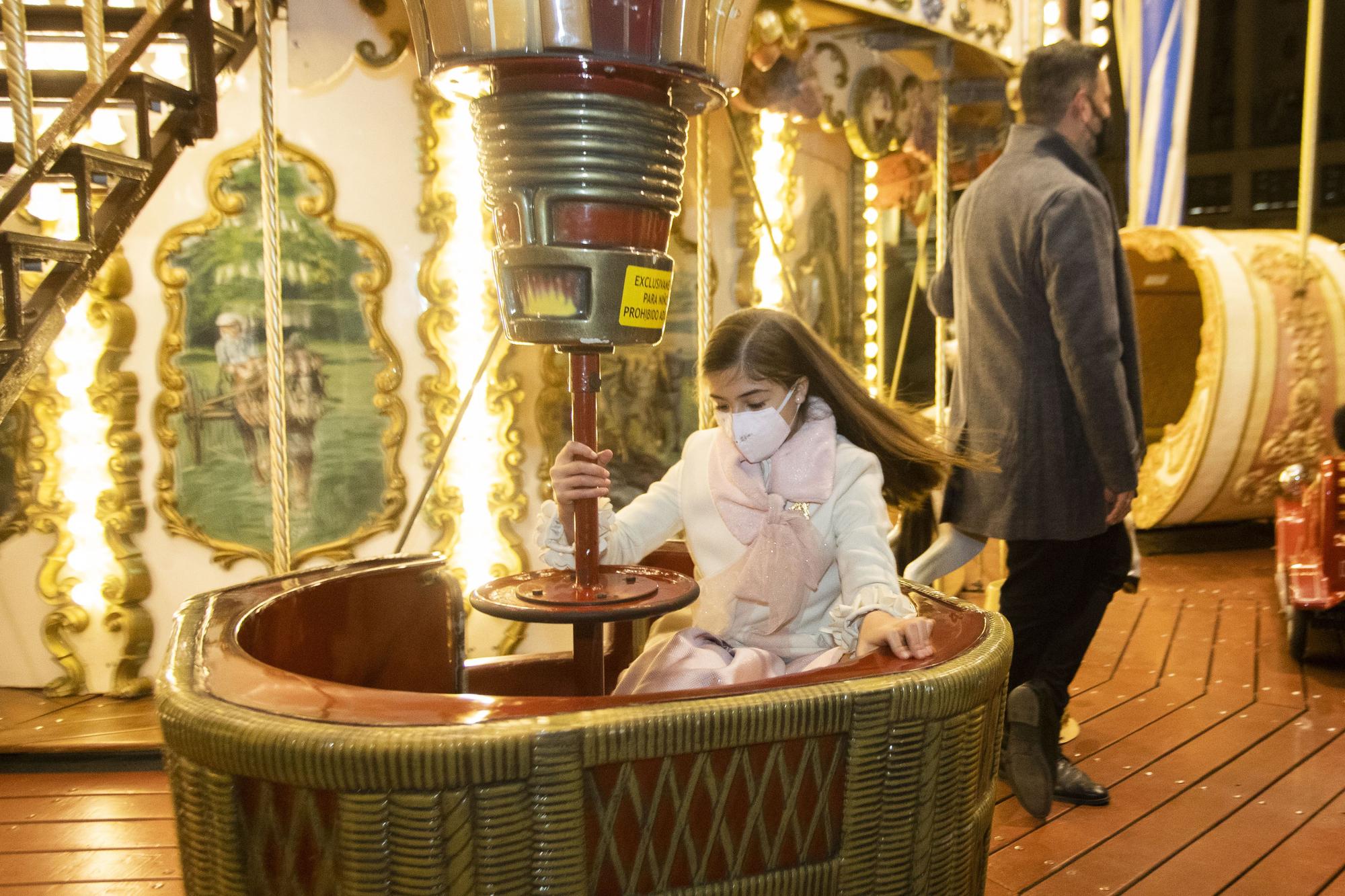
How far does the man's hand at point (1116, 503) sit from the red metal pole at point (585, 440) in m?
1.31

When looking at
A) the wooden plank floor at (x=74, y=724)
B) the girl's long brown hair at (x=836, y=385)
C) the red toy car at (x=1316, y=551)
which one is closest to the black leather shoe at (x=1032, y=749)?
the girl's long brown hair at (x=836, y=385)

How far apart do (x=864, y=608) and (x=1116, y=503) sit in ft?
3.53

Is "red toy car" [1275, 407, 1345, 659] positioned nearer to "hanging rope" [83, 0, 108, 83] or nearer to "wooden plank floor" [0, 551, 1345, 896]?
"wooden plank floor" [0, 551, 1345, 896]

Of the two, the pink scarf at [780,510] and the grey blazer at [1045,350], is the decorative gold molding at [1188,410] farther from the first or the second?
the pink scarf at [780,510]

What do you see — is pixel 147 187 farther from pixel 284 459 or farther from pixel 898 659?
pixel 898 659

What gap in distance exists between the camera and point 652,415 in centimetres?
373

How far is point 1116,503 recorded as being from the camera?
93.7 inches

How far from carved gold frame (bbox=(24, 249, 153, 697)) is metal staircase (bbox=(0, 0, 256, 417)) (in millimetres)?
249

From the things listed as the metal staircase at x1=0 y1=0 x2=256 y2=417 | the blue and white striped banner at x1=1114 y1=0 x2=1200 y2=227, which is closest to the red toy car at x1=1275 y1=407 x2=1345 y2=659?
the blue and white striped banner at x1=1114 y1=0 x2=1200 y2=227

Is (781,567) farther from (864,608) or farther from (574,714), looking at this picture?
(574,714)

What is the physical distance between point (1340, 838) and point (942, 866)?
1.56 m

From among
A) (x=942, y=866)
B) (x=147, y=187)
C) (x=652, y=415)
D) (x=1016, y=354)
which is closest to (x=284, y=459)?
(x=147, y=187)

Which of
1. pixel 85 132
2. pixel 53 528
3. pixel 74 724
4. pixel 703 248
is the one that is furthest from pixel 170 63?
pixel 74 724

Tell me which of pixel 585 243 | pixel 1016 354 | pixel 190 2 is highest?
pixel 190 2
